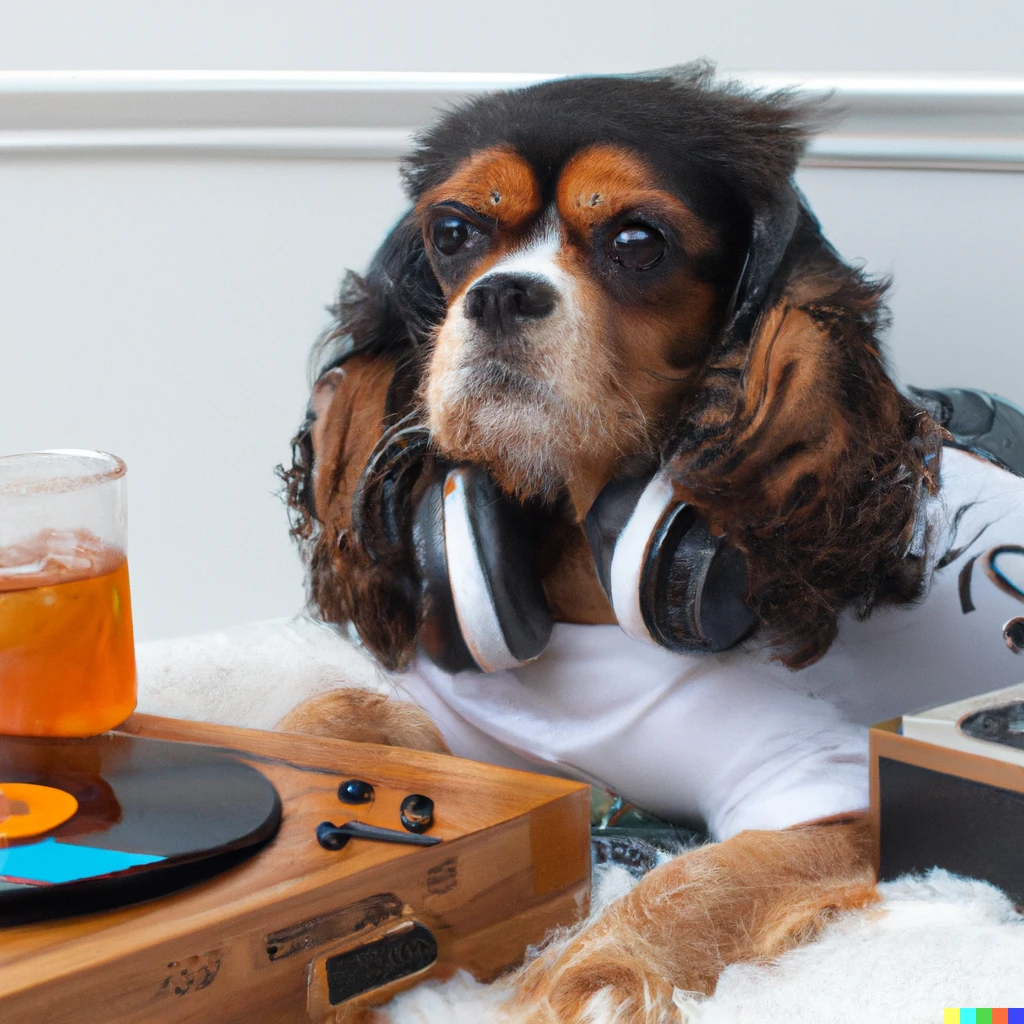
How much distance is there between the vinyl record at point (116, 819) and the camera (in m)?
0.42

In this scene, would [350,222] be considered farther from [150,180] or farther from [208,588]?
[208,588]

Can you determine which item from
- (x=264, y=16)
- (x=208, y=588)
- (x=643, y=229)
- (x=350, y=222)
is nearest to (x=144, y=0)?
(x=264, y=16)

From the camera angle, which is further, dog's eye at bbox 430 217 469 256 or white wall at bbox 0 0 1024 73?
white wall at bbox 0 0 1024 73

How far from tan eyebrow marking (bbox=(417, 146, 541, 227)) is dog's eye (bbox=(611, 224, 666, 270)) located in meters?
0.04

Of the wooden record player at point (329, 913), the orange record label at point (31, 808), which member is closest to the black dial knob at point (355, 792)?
the wooden record player at point (329, 913)

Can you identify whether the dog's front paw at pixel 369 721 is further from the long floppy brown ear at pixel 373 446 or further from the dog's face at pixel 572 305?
the dog's face at pixel 572 305

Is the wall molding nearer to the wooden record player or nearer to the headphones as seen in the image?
the headphones

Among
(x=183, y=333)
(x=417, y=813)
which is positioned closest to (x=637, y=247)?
(x=417, y=813)

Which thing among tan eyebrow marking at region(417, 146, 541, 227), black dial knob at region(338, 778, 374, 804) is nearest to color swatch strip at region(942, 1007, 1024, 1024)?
black dial knob at region(338, 778, 374, 804)

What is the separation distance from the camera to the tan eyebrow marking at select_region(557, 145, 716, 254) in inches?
20.2

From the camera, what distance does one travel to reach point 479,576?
0.57m

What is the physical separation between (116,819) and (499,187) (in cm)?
30

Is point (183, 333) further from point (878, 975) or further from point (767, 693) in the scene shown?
point (878, 975)

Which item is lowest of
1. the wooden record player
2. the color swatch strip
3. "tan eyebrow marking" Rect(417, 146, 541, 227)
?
the color swatch strip
